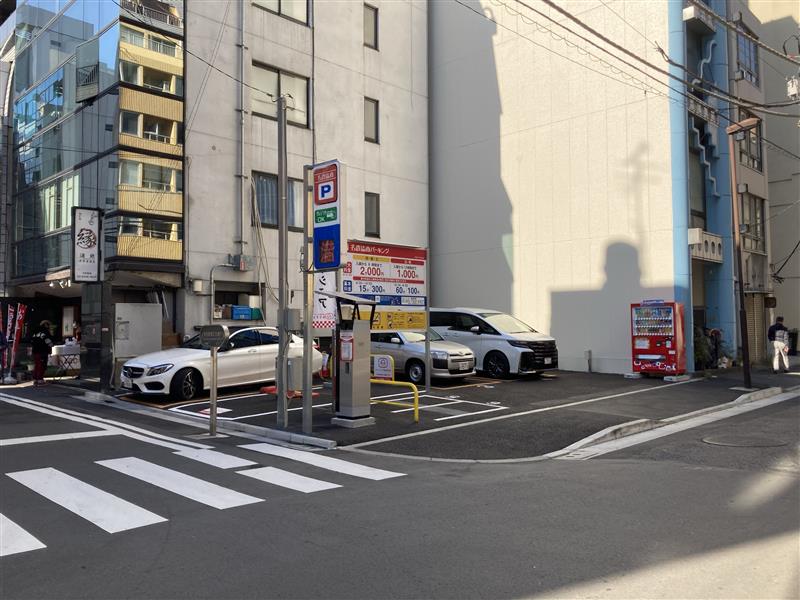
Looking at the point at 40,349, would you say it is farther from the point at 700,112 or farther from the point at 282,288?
the point at 700,112

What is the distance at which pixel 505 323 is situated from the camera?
18922 millimetres

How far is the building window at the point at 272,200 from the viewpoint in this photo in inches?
823

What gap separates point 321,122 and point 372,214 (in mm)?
3697

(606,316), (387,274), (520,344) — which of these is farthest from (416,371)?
(606,316)

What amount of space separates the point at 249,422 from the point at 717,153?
56.7 ft

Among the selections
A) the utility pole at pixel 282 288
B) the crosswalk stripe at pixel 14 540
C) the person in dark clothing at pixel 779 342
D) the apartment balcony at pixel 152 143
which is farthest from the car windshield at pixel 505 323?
the crosswalk stripe at pixel 14 540

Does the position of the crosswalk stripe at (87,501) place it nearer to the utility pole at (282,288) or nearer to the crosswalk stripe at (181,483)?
the crosswalk stripe at (181,483)

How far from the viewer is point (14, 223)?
81.6 feet

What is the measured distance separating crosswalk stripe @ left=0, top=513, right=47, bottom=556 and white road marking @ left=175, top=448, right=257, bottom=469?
292cm

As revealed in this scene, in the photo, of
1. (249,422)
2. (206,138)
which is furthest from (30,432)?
(206,138)

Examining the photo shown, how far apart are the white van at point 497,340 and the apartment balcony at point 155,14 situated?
11066 millimetres


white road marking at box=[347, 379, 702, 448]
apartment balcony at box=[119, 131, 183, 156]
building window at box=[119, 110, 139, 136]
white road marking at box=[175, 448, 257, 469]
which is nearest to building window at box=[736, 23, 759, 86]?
white road marking at box=[347, 379, 702, 448]

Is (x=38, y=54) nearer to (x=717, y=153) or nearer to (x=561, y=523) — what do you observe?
(x=717, y=153)

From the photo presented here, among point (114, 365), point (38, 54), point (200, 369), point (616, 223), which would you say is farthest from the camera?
point (38, 54)
